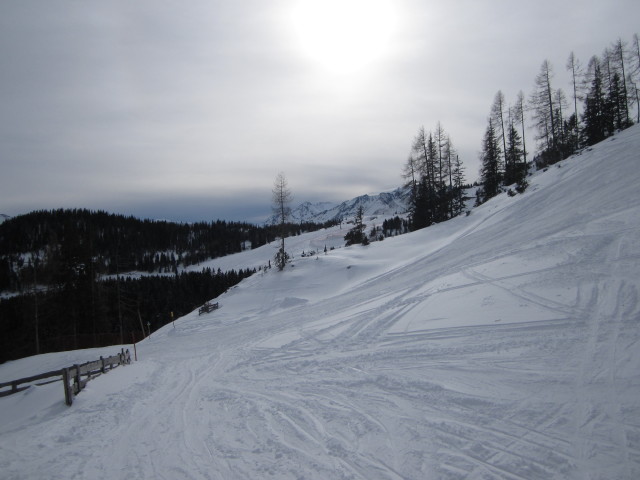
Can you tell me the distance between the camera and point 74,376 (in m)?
9.95

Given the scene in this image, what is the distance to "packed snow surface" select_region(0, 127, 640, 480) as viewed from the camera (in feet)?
16.2

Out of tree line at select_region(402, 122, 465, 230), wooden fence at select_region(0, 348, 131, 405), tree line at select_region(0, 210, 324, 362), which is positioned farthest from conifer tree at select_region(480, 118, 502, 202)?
wooden fence at select_region(0, 348, 131, 405)

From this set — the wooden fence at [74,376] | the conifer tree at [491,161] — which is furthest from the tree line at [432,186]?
the wooden fence at [74,376]

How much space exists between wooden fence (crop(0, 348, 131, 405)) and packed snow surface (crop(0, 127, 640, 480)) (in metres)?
0.42

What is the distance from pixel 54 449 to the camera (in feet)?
21.0

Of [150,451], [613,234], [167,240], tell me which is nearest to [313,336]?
[150,451]

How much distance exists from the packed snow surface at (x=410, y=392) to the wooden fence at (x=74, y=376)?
0.42 m

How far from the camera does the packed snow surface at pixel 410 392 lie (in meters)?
4.94

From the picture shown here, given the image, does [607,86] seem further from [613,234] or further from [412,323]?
[412,323]

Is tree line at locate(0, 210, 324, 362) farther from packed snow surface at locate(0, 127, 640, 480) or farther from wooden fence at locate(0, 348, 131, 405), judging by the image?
packed snow surface at locate(0, 127, 640, 480)

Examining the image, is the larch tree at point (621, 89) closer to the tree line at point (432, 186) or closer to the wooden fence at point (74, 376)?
the tree line at point (432, 186)

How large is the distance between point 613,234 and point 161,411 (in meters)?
17.5

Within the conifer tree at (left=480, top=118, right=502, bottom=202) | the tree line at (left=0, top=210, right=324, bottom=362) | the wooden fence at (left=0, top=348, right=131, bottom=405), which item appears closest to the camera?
the wooden fence at (left=0, top=348, right=131, bottom=405)

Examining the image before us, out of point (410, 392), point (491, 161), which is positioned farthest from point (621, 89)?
point (410, 392)
